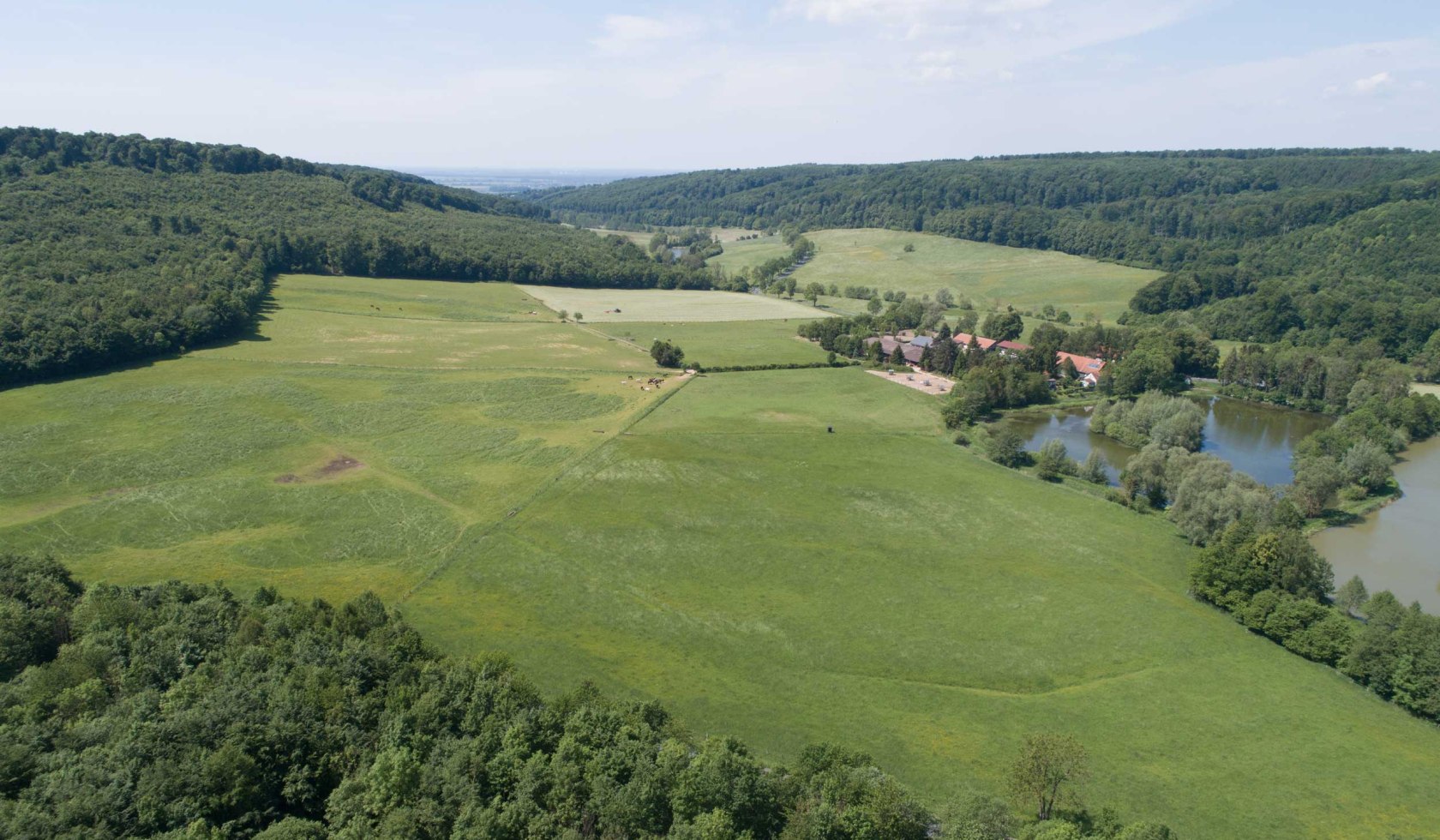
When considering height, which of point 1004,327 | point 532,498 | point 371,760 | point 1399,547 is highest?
point 1004,327

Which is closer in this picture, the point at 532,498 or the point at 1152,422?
the point at 532,498

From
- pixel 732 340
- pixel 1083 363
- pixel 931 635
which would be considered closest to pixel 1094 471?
pixel 931 635

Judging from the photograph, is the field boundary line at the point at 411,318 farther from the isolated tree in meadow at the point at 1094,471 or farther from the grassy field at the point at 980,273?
the isolated tree in meadow at the point at 1094,471

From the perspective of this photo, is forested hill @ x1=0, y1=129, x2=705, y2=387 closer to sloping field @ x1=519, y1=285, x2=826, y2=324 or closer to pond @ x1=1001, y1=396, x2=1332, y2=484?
sloping field @ x1=519, y1=285, x2=826, y2=324

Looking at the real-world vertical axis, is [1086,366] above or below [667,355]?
above

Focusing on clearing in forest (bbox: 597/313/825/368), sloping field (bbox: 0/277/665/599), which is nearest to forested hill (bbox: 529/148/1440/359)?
clearing in forest (bbox: 597/313/825/368)

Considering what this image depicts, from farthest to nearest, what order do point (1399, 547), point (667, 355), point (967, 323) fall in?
point (967, 323) → point (667, 355) → point (1399, 547)

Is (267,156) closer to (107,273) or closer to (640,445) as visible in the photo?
(107,273)

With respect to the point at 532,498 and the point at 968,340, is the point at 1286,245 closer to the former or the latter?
the point at 968,340

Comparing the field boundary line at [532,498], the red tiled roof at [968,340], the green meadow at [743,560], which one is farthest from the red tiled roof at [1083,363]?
the field boundary line at [532,498]
